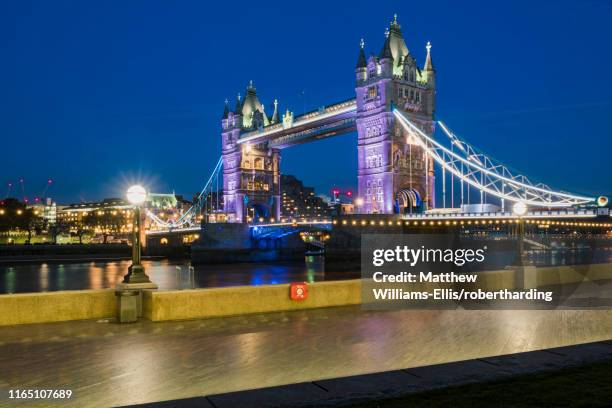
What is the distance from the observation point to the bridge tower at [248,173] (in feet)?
373

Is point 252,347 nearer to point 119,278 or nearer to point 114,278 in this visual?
point 119,278

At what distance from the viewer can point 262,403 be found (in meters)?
6.77

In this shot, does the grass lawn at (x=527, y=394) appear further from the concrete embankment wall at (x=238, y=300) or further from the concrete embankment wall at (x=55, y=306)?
the concrete embankment wall at (x=55, y=306)

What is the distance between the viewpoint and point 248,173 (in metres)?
114

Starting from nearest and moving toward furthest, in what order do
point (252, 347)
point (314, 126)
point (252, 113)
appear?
point (252, 347), point (314, 126), point (252, 113)

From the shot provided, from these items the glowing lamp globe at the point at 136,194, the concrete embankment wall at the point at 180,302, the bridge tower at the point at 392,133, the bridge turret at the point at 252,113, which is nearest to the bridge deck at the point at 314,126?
the bridge tower at the point at 392,133

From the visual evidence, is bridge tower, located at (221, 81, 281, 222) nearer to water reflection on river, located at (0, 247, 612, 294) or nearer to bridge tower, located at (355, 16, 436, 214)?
bridge tower, located at (355, 16, 436, 214)

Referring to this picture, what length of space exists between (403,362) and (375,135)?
2727 inches

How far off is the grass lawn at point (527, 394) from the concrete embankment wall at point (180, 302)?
308 inches

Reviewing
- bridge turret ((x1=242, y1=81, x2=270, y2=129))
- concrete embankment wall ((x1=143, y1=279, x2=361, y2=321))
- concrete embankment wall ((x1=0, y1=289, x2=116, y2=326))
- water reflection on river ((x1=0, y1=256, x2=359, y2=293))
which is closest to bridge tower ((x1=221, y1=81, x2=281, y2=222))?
bridge turret ((x1=242, y1=81, x2=270, y2=129))

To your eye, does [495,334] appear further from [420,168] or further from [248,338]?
[420,168]

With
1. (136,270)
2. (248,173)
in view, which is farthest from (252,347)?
(248,173)

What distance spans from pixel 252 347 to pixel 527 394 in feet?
17.2

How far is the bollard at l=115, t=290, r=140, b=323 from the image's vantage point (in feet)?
42.6
